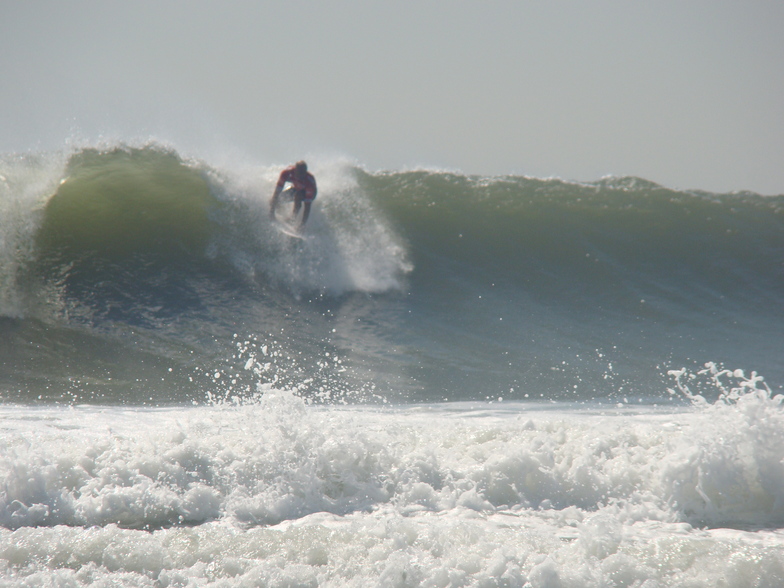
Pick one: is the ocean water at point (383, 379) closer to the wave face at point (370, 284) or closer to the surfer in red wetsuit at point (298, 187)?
Answer: the wave face at point (370, 284)

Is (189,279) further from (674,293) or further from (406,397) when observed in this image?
(674,293)

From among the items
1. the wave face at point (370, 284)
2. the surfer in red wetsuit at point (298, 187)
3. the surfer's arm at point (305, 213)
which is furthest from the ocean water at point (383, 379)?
the surfer in red wetsuit at point (298, 187)

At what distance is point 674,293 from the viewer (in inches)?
387

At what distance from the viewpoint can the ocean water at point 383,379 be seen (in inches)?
104

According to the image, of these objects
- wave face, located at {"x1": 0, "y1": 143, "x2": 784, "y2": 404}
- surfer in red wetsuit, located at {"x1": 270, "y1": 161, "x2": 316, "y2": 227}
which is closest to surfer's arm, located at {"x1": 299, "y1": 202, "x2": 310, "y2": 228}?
surfer in red wetsuit, located at {"x1": 270, "y1": 161, "x2": 316, "y2": 227}

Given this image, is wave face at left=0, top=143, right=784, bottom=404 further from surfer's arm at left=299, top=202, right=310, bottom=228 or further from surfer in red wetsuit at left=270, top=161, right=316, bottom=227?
surfer in red wetsuit at left=270, top=161, right=316, bottom=227

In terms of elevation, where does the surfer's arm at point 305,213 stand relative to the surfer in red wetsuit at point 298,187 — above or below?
below

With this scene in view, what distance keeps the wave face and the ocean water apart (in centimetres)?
5

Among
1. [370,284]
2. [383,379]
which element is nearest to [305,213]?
[370,284]

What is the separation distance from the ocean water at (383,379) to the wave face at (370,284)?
0.16ft

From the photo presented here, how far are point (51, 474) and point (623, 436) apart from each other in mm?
3295

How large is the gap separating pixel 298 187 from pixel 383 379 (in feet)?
15.6

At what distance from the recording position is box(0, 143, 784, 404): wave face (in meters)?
5.96

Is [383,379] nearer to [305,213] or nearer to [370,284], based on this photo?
[370,284]
